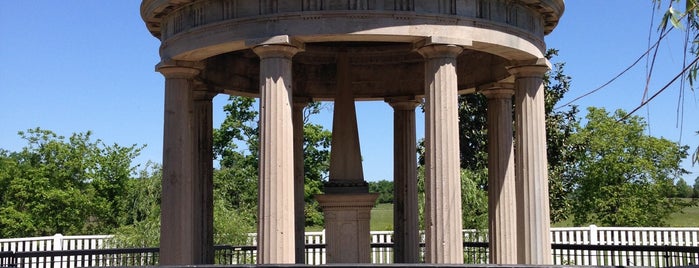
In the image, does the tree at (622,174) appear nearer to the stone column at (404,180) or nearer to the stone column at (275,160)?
the stone column at (404,180)

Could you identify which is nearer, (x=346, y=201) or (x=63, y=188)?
(x=346, y=201)

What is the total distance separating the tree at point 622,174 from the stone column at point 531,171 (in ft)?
153

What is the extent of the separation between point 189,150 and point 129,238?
70.0ft

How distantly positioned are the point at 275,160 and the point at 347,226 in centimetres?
793

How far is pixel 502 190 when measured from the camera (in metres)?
31.2

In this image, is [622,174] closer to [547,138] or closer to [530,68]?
[547,138]

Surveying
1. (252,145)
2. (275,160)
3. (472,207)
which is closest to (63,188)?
(252,145)

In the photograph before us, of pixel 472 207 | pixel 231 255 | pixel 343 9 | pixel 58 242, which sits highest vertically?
pixel 343 9

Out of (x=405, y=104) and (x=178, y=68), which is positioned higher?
(x=178, y=68)

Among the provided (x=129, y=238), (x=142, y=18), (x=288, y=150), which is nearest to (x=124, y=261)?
(x=129, y=238)

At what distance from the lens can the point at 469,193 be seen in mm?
52000

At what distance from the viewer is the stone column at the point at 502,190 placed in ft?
102

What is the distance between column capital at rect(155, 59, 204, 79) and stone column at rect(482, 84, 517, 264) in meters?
11.9

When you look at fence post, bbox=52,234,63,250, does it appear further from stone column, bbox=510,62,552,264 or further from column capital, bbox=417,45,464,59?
column capital, bbox=417,45,464,59
